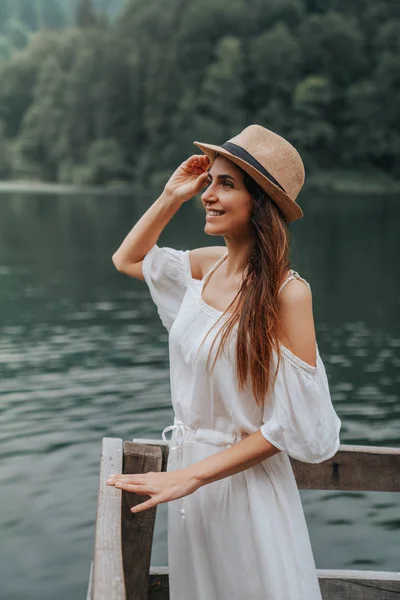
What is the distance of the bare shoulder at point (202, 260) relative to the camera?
3.14m

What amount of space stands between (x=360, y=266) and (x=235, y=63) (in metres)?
52.9

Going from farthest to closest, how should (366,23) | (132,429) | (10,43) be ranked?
(10,43) → (366,23) → (132,429)

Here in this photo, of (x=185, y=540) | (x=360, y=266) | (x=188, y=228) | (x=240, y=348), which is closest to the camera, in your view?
(x=240, y=348)

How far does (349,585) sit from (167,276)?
1.40 m

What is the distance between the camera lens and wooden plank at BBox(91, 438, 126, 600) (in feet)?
6.88

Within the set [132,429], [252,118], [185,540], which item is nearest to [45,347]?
[132,429]

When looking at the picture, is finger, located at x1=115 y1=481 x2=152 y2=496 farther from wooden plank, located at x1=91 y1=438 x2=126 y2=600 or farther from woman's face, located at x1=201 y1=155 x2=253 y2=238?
woman's face, located at x1=201 y1=155 x2=253 y2=238

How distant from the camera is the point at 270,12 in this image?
83562mm

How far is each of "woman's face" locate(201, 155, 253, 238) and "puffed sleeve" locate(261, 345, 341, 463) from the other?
Answer: 39 cm

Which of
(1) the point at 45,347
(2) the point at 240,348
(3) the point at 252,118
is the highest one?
(2) the point at 240,348

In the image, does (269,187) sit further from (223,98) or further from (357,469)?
(223,98)

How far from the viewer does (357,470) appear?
3.51m

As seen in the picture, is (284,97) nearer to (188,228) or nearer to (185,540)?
(188,228)

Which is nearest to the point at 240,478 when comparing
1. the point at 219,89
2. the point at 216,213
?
the point at 216,213
